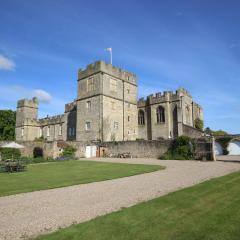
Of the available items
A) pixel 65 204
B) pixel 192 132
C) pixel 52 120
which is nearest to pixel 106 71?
pixel 192 132

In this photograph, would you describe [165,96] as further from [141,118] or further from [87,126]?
[87,126]

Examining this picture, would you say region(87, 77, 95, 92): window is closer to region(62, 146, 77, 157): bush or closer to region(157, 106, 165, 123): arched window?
region(62, 146, 77, 157): bush

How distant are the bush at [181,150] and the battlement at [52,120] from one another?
86.0 ft

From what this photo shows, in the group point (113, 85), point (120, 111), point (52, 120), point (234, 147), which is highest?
point (113, 85)

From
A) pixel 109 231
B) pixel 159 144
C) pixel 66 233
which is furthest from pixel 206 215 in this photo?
pixel 159 144

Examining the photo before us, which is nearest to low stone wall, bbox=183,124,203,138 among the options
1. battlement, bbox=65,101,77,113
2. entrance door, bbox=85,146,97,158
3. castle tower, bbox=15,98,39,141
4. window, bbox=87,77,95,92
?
entrance door, bbox=85,146,97,158

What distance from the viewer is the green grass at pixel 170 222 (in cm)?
504

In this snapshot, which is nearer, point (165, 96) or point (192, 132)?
point (192, 132)

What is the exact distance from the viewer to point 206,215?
6316 millimetres

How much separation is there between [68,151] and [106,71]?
12.8 metres

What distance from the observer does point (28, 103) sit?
5359 centimetres

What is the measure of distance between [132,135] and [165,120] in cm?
578

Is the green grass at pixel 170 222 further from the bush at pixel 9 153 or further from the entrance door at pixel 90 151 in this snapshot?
the entrance door at pixel 90 151

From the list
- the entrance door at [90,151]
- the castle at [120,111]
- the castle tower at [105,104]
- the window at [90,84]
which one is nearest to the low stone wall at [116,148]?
the entrance door at [90,151]
